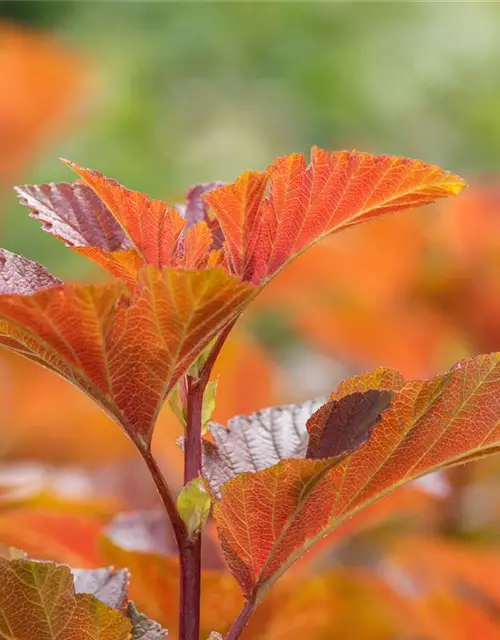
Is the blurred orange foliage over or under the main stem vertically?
over

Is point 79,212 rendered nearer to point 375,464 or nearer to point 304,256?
point 375,464

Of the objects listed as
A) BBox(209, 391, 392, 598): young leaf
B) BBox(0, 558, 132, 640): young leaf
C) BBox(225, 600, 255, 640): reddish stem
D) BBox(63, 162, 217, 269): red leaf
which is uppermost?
BBox(63, 162, 217, 269): red leaf

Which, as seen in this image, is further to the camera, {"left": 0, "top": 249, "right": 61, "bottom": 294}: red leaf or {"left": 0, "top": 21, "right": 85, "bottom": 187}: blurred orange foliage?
{"left": 0, "top": 21, "right": 85, "bottom": 187}: blurred orange foliage

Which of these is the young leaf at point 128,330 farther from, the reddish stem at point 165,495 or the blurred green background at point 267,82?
the blurred green background at point 267,82

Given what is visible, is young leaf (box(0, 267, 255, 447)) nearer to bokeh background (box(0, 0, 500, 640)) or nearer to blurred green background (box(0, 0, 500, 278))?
bokeh background (box(0, 0, 500, 640))

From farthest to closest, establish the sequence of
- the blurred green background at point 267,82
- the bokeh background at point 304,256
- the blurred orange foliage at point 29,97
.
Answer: the blurred green background at point 267,82 < the blurred orange foliage at point 29,97 < the bokeh background at point 304,256

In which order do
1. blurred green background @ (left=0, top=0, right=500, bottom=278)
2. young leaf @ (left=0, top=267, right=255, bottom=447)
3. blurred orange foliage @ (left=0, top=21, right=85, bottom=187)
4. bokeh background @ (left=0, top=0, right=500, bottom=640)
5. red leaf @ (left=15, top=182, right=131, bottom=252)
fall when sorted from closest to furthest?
young leaf @ (left=0, top=267, right=255, bottom=447), red leaf @ (left=15, top=182, right=131, bottom=252), bokeh background @ (left=0, top=0, right=500, bottom=640), blurred orange foliage @ (left=0, top=21, right=85, bottom=187), blurred green background @ (left=0, top=0, right=500, bottom=278)

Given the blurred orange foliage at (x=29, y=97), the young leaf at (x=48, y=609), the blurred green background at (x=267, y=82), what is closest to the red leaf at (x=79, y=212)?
the young leaf at (x=48, y=609)

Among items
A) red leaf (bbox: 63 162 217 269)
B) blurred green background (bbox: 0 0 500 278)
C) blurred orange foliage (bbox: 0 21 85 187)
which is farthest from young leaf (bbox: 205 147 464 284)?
blurred green background (bbox: 0 0 500 278)
